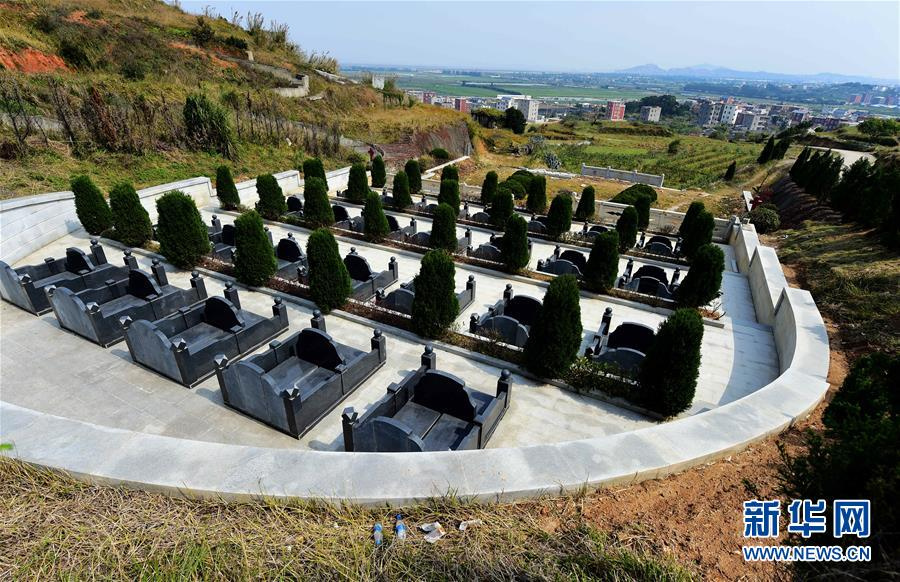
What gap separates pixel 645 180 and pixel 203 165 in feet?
116

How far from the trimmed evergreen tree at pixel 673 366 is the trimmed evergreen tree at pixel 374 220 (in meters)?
12.3

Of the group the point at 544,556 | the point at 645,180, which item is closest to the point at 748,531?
the point at 544,556

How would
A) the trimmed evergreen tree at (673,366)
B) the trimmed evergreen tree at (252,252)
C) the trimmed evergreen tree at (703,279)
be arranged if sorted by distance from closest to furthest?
the trimmed evergreen tree at (673,366) < the trimmed evergreen tree at (703,279) < the trimmed evergreen tree at (252,252)

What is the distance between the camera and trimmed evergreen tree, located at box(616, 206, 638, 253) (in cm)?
1773

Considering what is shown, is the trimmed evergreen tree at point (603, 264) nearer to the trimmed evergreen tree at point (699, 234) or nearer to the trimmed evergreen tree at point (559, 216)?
the trimmed evergreen tree at point (559, 216)

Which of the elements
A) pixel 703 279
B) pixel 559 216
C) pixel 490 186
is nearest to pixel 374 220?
pixel 559 216

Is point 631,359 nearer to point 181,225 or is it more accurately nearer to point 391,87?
point 181,225

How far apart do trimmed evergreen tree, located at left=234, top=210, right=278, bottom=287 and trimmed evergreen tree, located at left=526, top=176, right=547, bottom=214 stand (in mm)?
15283

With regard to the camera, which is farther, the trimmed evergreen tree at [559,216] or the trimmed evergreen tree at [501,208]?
the trimmed evergreen tree at [501,208]

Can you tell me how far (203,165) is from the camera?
24.9 meters

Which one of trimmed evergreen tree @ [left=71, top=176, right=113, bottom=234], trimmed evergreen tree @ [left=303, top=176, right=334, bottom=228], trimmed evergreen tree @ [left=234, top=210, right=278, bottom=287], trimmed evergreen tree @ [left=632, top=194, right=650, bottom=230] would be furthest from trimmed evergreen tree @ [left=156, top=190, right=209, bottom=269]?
trimmed evergreen tree @ [left=632, top=194, right=650, bottom=230]

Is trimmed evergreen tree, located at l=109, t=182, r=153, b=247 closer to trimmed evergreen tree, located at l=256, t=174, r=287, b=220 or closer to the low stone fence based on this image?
trimmed evergreen tree, located at l=256, t=174, r=287, b=220

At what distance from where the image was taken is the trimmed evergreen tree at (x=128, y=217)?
49.2 feet

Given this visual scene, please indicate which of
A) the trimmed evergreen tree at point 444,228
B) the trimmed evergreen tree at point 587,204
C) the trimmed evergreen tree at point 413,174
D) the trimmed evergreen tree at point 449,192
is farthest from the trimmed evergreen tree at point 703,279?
the trimmed evergreen tree at point 413,174
